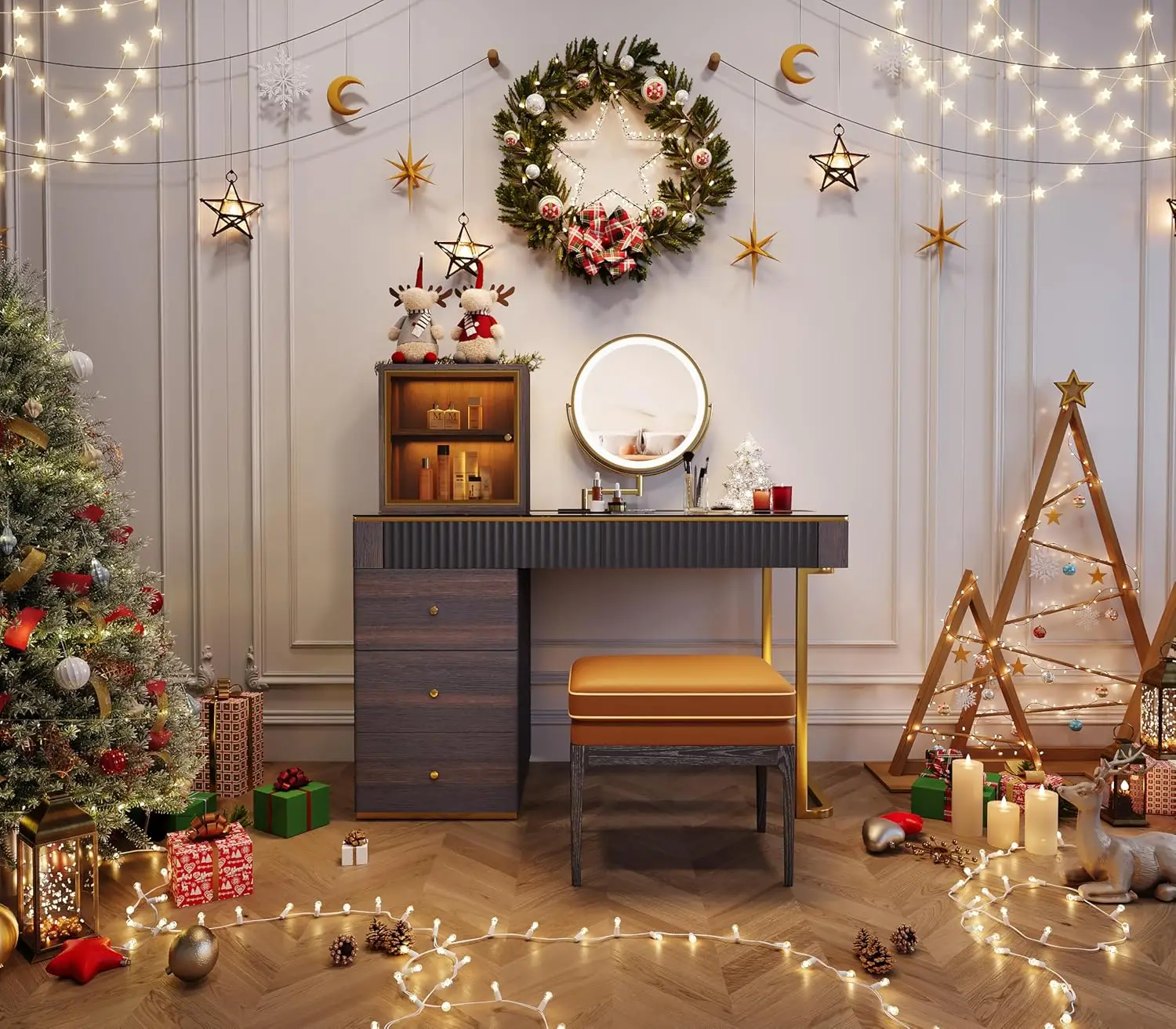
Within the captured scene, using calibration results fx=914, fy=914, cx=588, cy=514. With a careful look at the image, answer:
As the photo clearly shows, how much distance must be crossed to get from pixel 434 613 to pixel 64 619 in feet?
3.10

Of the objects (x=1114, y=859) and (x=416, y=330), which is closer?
(x=1114, y=859)

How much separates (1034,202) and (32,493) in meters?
3.32

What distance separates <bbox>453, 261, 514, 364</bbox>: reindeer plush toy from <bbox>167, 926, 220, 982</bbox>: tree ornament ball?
5.68 feet

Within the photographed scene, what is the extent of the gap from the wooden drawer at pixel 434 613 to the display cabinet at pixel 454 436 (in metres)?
0.26

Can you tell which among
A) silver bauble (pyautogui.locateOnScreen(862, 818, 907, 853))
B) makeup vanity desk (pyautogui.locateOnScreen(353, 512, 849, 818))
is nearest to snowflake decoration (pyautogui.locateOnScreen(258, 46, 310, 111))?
makeup vanity desk (pyautogui.locateOnScreen(353, 512, 849, 818))

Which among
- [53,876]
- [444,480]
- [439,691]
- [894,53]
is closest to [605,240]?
[444,480]

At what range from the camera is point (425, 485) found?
114 inches

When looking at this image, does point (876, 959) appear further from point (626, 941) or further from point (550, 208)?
point (550, 208)

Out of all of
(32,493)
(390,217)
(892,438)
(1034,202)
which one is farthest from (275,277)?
(1034,202)

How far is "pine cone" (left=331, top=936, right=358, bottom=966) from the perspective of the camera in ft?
6.08

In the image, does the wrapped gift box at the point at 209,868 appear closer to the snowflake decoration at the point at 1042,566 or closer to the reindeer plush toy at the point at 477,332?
the reindeer plush toy at the point at 477,332

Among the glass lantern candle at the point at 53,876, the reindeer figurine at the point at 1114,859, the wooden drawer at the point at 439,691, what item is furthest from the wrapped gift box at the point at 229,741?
the reindeer figurine at the point at 1114,859

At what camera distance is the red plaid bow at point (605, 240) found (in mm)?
3170

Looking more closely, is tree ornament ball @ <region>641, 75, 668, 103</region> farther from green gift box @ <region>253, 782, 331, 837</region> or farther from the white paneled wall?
green gift box @ <region>253, 782, 331, 837</region>
